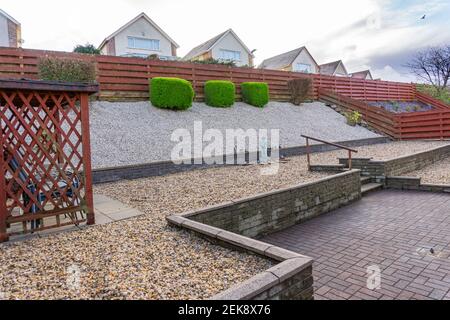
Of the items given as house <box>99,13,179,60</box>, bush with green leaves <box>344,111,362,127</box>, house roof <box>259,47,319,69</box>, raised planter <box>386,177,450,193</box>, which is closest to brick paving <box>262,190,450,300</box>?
raised planter <box>386,177,450,193</box>

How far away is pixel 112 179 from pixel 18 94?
370cm

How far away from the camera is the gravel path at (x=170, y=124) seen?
8.48 m

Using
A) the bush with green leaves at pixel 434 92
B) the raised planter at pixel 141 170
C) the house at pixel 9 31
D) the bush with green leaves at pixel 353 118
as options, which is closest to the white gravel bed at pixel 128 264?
the raised planter at pixel 141 170

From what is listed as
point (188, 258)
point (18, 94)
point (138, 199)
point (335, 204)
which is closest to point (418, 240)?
point (335, 204)

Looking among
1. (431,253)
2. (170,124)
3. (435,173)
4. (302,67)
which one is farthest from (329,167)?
(302,67)

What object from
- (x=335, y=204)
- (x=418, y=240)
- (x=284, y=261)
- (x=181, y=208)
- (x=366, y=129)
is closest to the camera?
(x=284, y=261)

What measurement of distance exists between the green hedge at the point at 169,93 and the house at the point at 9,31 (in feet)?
56.6

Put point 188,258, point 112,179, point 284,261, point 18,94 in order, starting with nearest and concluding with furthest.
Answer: point 284,261, point 188,258, point 18,94, point 112,179

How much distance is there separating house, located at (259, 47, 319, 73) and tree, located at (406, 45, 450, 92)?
9.93 meters

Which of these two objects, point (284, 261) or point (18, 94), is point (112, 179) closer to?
point (18, 94)

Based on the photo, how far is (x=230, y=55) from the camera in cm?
2970

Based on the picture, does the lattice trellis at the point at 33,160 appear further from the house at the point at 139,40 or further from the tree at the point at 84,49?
the house at the point at 139,40

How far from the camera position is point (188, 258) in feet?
9.85

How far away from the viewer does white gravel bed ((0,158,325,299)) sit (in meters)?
2.40
